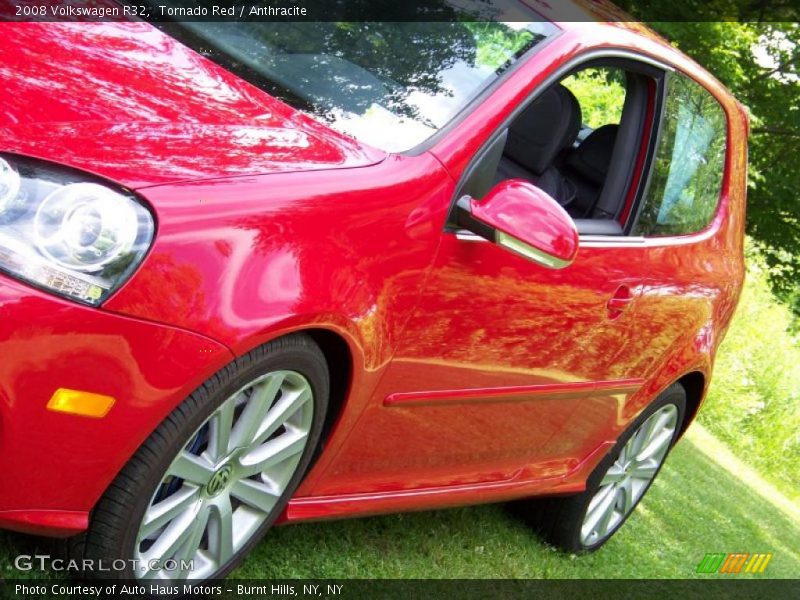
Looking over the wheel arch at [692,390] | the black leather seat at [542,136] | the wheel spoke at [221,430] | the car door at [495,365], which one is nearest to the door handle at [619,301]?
the car door at [495,365]

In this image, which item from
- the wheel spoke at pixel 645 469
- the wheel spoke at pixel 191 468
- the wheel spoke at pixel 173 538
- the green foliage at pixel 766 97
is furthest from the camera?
the green foliage at pixel 766 97

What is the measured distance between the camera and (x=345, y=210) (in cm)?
295

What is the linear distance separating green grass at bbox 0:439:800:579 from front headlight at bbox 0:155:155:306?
100 cm

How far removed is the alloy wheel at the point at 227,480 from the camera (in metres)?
2.91

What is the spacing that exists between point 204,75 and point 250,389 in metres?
0.82

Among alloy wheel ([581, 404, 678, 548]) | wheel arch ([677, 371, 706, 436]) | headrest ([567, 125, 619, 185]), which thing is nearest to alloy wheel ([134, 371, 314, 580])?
headrest ([567, 125, 619, 185])

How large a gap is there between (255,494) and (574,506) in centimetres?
213

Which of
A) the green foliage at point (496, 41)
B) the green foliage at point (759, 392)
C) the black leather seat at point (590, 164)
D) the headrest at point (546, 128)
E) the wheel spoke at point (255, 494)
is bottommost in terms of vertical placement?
the green foliage at point (759, 392)

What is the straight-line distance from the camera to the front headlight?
2.35 metres

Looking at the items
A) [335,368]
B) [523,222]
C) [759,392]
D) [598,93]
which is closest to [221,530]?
[335,368]

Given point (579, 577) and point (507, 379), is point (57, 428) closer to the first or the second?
point (507, 379)

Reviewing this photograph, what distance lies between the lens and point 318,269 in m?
2.87

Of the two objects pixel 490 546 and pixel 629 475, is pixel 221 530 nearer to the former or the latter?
pixel 490 546

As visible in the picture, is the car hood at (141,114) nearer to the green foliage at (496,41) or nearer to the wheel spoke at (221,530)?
the green foliage at (496,41)
